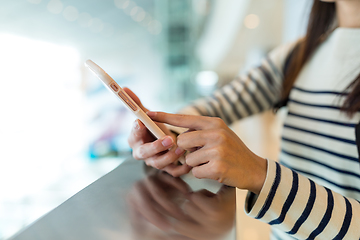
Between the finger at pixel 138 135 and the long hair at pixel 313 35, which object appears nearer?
the finger at pixel 138 135

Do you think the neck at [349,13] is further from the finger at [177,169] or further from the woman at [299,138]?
the finger at [177,169]

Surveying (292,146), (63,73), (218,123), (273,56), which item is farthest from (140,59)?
(218,123)

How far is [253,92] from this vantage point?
67cm

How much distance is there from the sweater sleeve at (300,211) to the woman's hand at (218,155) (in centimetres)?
2

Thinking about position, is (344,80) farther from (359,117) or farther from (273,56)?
(273,56)

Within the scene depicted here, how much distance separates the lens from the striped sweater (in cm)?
28

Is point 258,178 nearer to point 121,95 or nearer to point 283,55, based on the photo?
point 121,95

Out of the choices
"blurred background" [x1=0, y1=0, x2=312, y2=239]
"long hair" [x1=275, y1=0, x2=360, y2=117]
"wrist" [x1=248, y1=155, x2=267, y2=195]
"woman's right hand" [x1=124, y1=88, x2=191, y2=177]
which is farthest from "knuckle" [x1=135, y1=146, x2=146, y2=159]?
"blurred background" [x1=0, y1=0, x2=312, y2=239]

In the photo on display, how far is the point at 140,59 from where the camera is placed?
7.16ft

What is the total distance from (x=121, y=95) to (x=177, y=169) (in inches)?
4.5

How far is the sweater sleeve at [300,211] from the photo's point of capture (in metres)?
0.28

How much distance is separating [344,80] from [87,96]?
6.36 ft

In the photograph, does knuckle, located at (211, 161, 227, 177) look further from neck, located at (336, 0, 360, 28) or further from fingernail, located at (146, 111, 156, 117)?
neck, located at (336, 0, 360, 28)

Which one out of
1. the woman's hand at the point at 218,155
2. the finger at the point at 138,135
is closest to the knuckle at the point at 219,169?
the woman's hand at the point at 218,155
